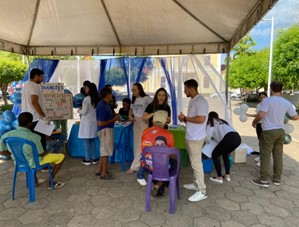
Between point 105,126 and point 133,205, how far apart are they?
1.23 meters

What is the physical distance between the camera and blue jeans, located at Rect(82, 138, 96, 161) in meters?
4.29

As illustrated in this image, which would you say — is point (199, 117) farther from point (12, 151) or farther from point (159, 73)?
point (159, 73)

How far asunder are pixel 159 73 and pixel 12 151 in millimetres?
3616

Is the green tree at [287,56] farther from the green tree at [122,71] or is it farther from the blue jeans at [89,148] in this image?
the blue jeans at [89,148]

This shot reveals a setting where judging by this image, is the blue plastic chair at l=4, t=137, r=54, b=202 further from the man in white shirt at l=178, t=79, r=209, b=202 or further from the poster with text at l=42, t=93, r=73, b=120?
the man in white shirt at l=178, t=79, r=209, b=202

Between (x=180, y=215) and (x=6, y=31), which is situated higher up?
(x=6, y=31)

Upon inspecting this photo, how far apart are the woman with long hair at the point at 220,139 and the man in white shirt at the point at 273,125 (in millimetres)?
400

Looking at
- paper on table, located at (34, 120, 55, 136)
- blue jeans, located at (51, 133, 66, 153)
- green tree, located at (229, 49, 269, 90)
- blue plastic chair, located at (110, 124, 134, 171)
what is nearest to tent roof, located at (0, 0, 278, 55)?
paper on table, located at (34, 120, 55, 136)

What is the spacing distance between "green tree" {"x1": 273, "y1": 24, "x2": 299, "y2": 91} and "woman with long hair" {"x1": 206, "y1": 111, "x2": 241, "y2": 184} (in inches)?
463

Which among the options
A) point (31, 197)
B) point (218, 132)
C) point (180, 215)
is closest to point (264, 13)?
point (218, 132)

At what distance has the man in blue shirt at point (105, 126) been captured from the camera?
3521mm

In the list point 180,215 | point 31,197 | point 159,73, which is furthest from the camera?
point 159,73

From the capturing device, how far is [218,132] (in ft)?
12.1

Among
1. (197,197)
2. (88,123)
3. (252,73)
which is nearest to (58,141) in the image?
(88,123)
